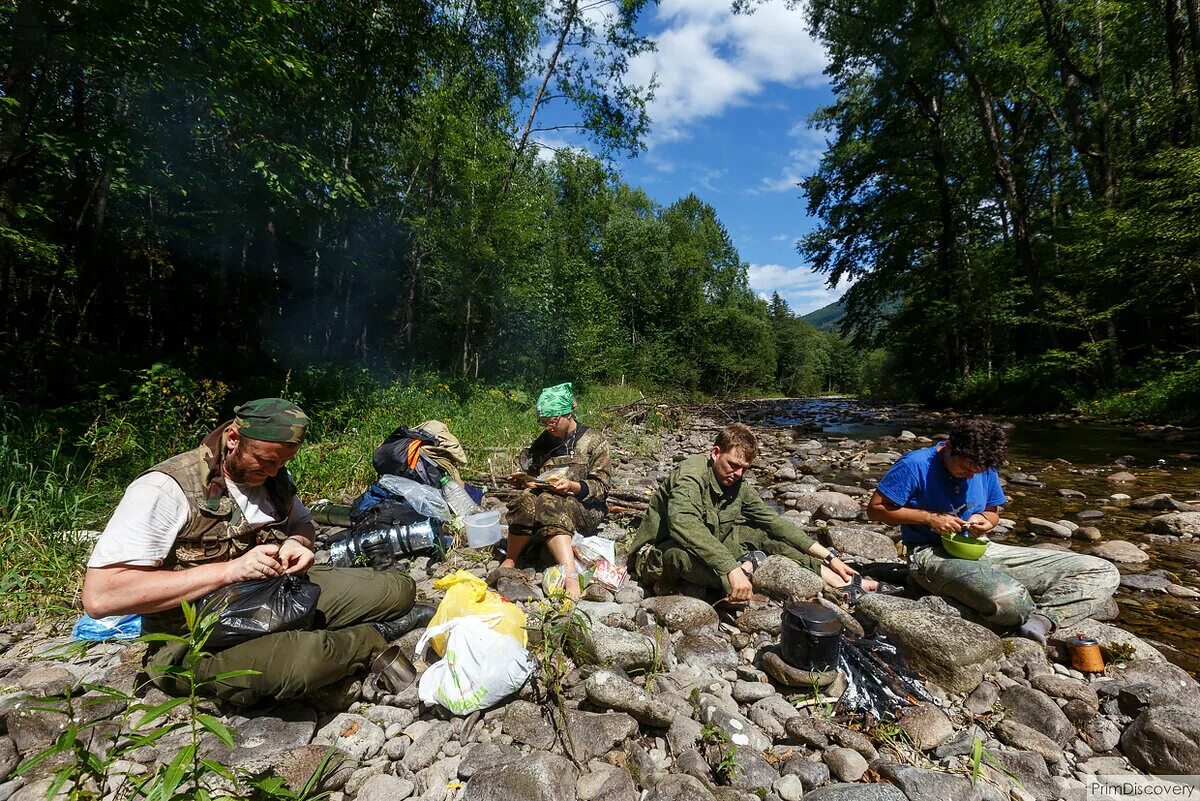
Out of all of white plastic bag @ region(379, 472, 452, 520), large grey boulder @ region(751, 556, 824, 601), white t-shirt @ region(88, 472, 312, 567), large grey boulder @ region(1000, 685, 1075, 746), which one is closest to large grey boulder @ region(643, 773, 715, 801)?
large grey boulder @ region(1000, 685, 1075, 746)

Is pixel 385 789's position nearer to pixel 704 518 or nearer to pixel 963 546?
pixel 704 518

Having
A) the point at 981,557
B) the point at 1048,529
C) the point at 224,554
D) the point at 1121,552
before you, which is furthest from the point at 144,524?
the point at 1048,529

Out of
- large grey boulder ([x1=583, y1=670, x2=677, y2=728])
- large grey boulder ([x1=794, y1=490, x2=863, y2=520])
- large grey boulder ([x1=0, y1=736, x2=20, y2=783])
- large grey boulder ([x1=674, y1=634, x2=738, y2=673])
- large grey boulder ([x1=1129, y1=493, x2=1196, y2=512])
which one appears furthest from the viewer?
large grey boulder ([x1=794, y1=490, x2=863, y2=520])

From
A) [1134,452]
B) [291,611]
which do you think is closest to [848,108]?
[1134,452]

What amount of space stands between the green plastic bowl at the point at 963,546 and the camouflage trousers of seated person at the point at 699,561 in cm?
96

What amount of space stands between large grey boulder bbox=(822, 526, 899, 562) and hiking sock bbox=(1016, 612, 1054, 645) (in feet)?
4.35

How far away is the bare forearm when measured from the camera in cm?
200

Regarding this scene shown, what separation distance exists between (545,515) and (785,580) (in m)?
2.00

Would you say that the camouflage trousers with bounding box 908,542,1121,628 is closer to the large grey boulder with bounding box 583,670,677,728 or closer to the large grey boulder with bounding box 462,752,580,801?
the large grey boulder with bounding box 583,670,677,728

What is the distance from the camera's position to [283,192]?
7.99m

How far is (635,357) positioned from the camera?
3053cm

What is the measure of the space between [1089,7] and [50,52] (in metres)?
23.4

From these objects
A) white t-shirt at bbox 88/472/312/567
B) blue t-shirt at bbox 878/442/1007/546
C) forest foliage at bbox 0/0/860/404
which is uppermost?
forest foliage at bbox 0/0/860/404

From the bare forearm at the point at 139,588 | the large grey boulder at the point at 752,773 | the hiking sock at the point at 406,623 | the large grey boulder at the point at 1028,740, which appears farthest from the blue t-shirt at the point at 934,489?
the bare forearm at the point at 139,588
